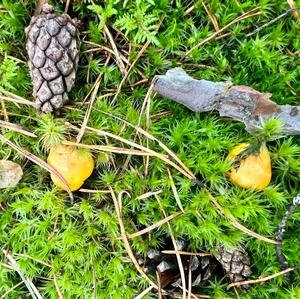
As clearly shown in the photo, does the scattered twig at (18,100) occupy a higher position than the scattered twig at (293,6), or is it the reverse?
the scattered twig at (293,6)

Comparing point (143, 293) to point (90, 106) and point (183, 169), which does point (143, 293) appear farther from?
point (90, 106)

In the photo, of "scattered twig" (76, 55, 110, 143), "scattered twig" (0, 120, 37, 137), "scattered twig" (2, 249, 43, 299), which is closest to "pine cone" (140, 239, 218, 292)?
"scattered twig" (2, 249, 43, 299)

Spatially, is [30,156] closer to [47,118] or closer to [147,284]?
[47,118]

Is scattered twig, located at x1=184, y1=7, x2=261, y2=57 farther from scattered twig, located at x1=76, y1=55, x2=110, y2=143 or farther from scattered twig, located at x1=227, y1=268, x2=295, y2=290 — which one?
scattered twig, located at x1=227, y1=268, x2=295, y2=290

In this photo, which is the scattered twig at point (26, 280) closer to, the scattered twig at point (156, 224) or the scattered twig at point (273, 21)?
the scattered twig at point (156, 224)

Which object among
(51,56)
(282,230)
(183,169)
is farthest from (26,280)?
(282,230)

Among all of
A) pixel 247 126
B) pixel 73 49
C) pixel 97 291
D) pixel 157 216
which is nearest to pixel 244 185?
pixel 247 126

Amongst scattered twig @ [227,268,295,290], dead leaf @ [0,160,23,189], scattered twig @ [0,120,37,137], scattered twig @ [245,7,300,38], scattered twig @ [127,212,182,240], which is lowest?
scattered twig @ [227,268,295,290]

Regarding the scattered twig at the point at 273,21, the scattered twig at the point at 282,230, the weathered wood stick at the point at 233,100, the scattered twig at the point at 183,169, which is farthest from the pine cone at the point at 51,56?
the scattered twig at the point at 282,230
